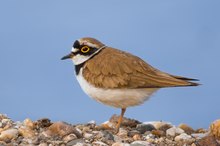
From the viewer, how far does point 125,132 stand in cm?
1056

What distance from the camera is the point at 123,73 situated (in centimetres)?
1024

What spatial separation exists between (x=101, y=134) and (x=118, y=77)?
1.01 meters

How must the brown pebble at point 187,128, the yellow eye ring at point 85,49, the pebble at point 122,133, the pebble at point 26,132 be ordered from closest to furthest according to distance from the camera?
the pebble at point 26,132 < the pebble at point 122,133 < the yellow eye ring at point 85,49 < the brown pebble at point 187,128

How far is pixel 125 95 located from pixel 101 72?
2.07 ft

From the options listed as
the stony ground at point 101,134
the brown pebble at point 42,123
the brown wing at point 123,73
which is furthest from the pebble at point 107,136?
the brown pebble at point 42,123

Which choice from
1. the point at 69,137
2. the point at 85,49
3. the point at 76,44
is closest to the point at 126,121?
the point at 85,49

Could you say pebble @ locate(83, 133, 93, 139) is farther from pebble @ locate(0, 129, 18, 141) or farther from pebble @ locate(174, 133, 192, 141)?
pebble @ locate(174, 133, 192, 141)

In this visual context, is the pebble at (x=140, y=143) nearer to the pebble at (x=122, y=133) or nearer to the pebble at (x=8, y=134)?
the pebble at (x=122, y=133)

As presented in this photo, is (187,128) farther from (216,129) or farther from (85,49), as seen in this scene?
(85,49)

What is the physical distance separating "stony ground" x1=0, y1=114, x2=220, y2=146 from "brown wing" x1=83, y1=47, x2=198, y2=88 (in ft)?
2.92

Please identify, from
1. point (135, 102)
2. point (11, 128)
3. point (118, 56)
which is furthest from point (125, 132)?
point (11, 128)

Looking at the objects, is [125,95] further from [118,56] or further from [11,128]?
[11,128]

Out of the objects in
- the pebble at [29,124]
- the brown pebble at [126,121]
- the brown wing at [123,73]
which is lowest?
the pebble at [29,124]

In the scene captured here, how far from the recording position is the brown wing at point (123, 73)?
1014cm
